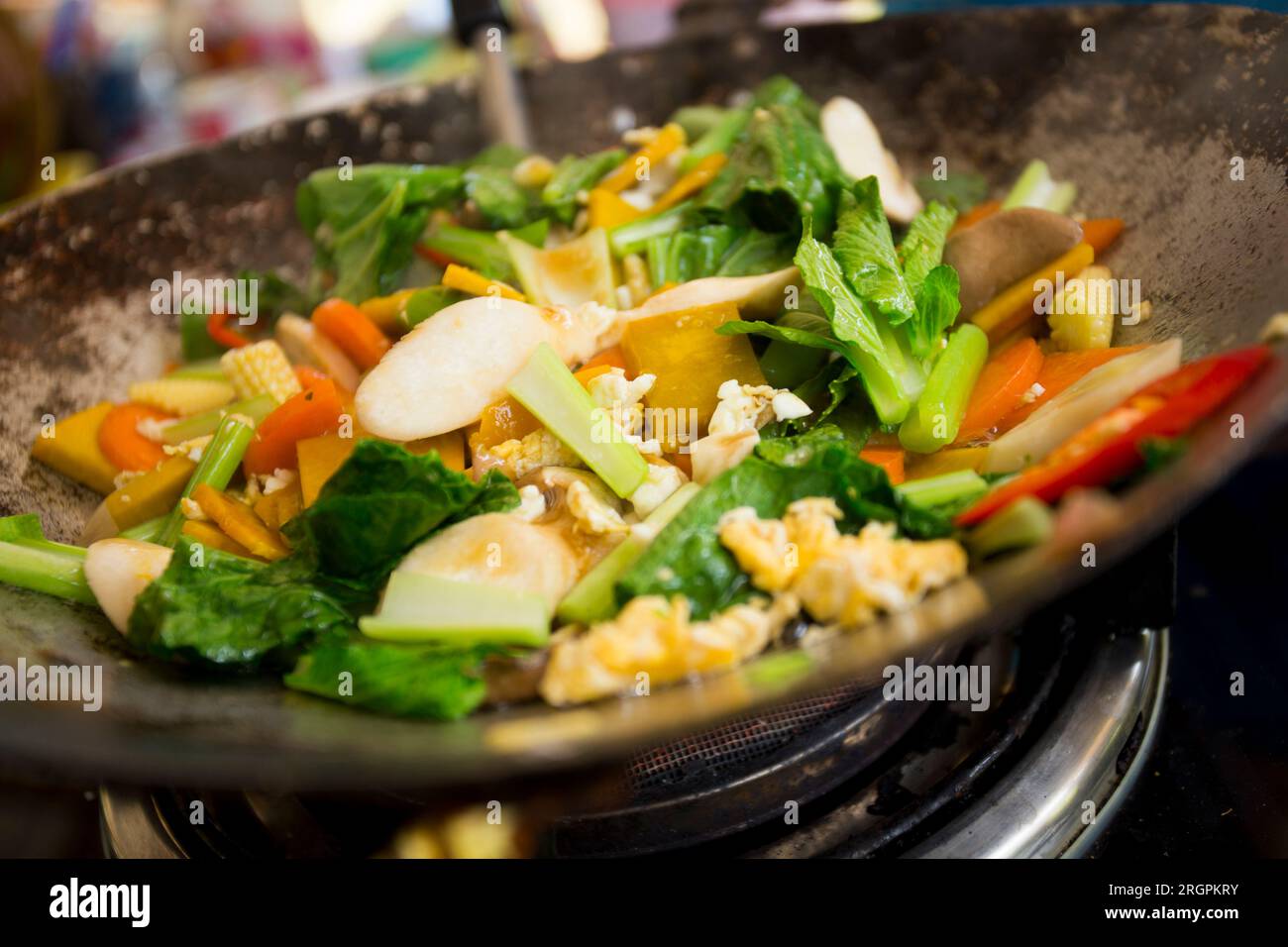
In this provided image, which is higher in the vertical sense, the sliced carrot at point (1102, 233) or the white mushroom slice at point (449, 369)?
the sliced carrot at point (1102, 233)

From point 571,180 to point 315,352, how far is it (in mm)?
912

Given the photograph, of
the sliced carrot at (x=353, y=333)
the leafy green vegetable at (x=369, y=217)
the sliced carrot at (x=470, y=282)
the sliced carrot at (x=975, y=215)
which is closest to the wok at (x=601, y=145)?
the sliced carrot at (x=975, y=215)

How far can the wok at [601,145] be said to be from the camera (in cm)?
127

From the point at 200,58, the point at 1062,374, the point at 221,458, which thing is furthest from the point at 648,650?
the point at 200,58

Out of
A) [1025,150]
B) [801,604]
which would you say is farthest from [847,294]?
[1025,150]

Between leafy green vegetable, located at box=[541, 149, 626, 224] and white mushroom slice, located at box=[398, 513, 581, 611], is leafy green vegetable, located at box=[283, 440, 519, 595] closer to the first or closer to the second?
white mushroom slice, located at box=[398, 513, 581, 611]

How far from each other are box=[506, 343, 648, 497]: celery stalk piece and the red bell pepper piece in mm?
681

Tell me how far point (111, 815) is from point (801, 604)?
1485 millimetres

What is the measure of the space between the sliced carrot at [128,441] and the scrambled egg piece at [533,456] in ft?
3.46

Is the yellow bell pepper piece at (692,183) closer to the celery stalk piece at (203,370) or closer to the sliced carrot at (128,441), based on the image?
the celery stalk piece at (203,370)

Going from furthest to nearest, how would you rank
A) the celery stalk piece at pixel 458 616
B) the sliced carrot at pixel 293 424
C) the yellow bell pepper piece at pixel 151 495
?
the yellow bell pepper piece at pixel 151 495, the sliced carrot at pixel 293 424, the celery stalk piece at pixel 458 616

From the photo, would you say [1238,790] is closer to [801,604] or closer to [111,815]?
[801,604]

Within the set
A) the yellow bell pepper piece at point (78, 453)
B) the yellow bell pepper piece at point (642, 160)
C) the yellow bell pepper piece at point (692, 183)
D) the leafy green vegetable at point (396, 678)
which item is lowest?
the leafy green vegetable at point (396, 678)

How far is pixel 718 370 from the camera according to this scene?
2.21 m
